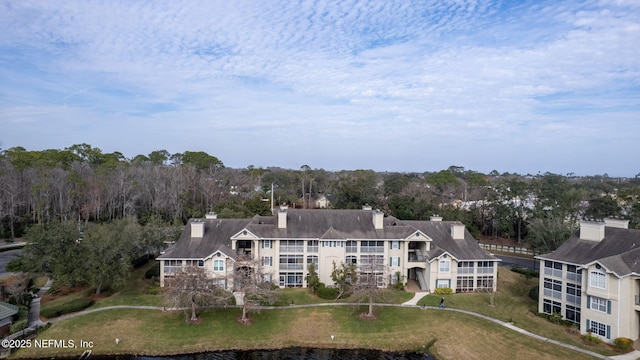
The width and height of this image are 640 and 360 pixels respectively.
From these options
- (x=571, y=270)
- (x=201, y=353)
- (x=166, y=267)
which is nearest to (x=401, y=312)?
(x=571, y=270)

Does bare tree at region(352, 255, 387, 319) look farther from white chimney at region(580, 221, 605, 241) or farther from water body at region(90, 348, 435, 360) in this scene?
white chimney at region(580, 221, 605, 241)

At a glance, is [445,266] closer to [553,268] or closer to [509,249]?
[553,268]

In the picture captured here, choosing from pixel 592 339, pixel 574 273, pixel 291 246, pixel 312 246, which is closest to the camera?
pixel 592 339

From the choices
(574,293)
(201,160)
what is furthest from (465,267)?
(201,160)

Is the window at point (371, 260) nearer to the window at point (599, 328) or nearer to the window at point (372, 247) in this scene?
the window at point (372, 247)

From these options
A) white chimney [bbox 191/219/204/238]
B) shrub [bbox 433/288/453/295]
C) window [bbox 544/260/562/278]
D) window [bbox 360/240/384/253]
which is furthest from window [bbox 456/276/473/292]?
white chimney [bbox 191/219/204/238]
